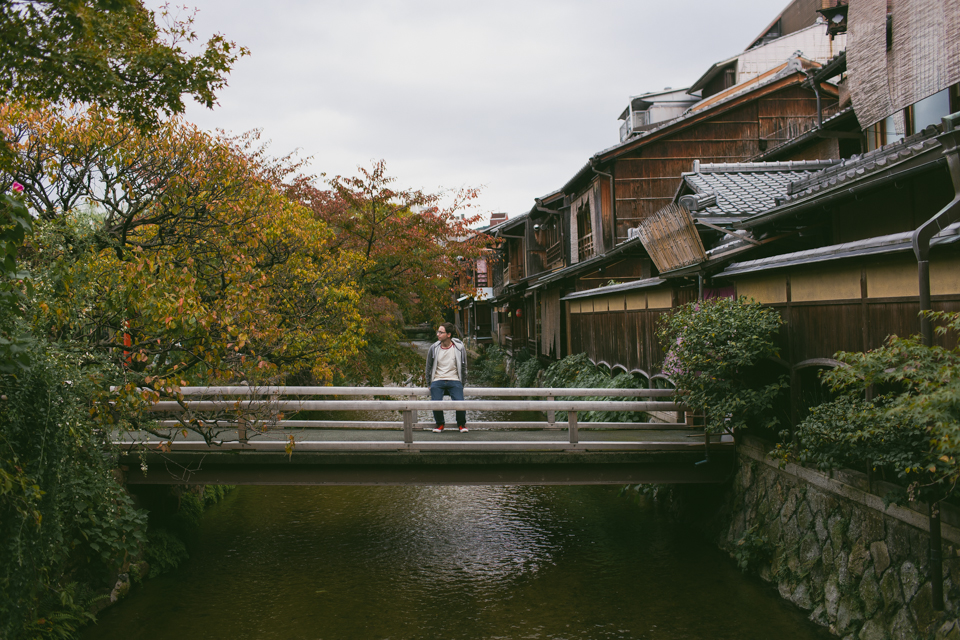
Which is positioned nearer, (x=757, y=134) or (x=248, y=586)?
(x=248, y=586)

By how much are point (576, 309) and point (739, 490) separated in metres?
10.4

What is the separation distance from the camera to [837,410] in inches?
254

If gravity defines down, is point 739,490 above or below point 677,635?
above

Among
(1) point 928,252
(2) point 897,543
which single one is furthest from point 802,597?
(1) point 928,252

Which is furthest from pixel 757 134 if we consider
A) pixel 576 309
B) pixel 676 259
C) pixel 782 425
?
pixel 782 425

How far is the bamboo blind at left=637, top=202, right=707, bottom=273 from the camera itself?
411 inches

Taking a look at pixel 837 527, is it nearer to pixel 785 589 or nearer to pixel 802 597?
pixel 802 597

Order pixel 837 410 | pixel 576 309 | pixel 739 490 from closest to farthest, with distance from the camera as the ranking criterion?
pixel 837 410 → pixel 739 490 → pixel 576 309

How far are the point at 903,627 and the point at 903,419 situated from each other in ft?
7.96

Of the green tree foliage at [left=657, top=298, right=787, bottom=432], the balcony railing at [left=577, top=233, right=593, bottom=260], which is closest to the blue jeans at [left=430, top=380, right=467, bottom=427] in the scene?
the green tree foliage at [left=657, top=298, right=787, bottom=432]

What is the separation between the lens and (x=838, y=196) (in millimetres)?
7438

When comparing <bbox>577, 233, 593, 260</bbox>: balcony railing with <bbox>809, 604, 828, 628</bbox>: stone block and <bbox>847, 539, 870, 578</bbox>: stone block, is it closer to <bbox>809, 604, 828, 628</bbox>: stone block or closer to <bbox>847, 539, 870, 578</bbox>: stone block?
<bbox>809, 604, 828, 628</bbox>: stone block

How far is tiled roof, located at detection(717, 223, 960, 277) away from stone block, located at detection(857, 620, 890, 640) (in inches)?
145

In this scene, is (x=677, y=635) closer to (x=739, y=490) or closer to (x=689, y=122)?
(x=739, y=490)
